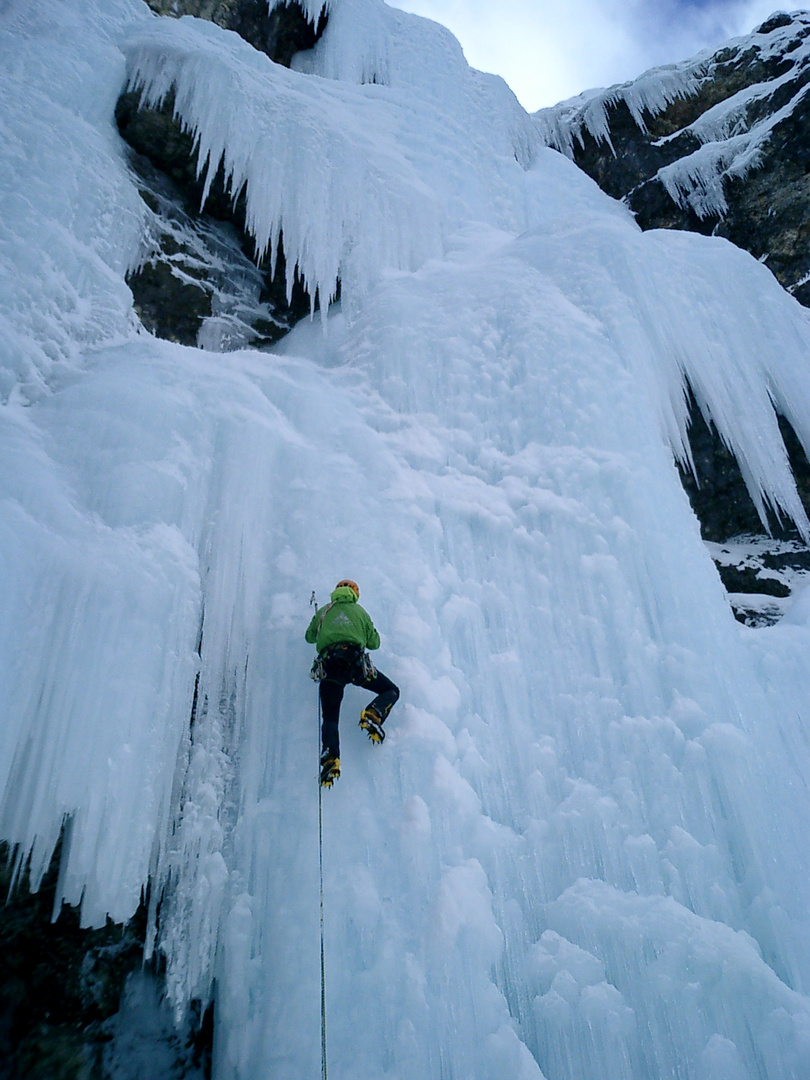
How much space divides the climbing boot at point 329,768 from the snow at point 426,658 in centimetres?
13

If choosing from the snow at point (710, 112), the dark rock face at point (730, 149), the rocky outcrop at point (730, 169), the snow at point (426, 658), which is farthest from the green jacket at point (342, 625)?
the snow at point (710, 112)

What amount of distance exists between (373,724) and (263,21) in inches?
409

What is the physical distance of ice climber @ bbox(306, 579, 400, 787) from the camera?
9.37ft

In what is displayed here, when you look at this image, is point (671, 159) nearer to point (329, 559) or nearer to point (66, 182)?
point (66, 182)

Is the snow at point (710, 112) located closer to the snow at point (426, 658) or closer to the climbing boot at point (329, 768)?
the snow at point (426, 658)

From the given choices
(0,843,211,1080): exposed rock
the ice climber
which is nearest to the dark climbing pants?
the ice climber

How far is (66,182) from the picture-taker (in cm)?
486

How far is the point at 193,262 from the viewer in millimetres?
6172

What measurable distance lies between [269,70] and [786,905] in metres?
A: 8.71

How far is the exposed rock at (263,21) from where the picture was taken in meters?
7.84

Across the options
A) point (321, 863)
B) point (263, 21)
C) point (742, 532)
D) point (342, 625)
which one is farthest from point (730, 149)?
point (321, 863)

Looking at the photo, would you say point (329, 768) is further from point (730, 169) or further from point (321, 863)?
point (730, 169)

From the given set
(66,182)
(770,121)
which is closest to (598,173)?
(770,121)

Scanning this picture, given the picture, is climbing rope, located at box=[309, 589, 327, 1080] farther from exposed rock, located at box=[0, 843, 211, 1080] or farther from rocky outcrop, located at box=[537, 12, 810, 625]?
rocky outcrop, located at box=[537, 12, 810, 625]
